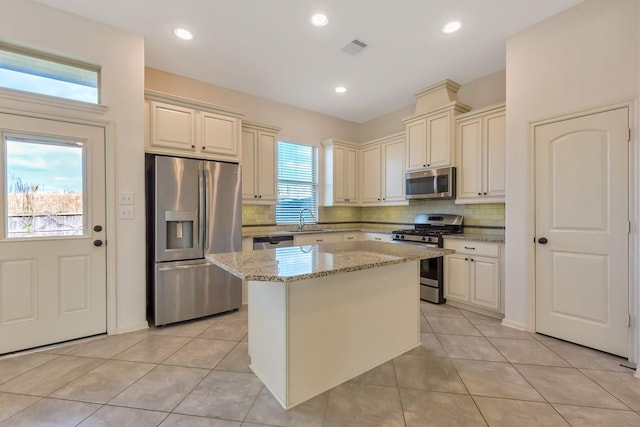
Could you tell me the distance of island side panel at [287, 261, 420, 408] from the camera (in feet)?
5.74

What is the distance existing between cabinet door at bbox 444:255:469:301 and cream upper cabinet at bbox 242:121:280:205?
101 inches

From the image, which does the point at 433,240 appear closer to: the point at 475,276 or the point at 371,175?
the point at 475,276

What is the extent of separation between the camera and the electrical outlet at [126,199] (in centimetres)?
278

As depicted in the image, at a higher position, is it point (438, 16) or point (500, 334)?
point (438, 16)

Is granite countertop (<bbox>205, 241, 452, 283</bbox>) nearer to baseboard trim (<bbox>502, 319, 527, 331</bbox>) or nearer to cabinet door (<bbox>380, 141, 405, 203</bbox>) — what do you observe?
baseboard trim (<bbox>502, 319, 527, 331</bbox>)

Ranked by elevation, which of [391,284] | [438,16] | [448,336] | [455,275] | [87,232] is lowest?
[448,336]

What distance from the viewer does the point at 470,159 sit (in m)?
3.61

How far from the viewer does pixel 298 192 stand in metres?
4.93

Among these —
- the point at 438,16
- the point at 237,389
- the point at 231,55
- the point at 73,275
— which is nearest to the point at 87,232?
the point at 73,275

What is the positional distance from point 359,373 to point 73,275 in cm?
270

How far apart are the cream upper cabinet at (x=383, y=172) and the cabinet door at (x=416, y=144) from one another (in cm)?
25

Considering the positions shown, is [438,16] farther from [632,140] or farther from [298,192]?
[298,192]

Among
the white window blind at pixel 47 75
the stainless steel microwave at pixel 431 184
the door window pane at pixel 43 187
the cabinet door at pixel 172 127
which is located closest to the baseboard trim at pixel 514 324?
the stainless steel microwave at pixel 431 184

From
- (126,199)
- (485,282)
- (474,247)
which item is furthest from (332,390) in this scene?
(126,199)
